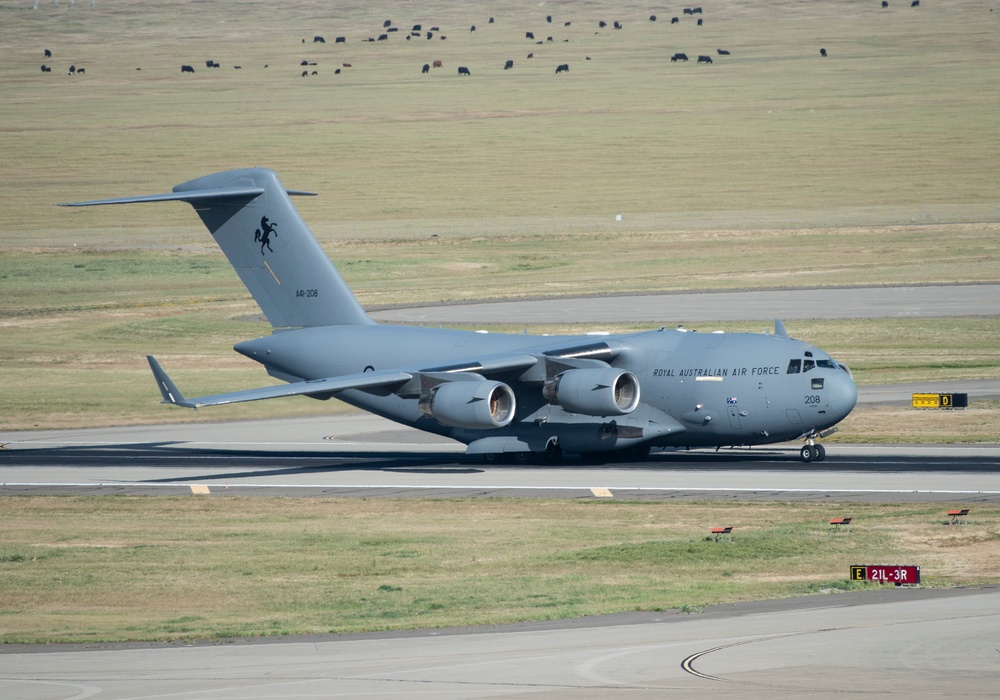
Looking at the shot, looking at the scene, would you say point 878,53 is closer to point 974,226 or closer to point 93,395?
point 974,226

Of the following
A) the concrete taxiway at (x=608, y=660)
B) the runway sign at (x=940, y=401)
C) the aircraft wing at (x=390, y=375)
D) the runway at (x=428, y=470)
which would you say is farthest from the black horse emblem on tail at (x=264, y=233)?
the concrete taxiway at (x=608, y=660)

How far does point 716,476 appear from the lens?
34000 millimetres

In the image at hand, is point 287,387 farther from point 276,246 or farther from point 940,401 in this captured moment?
point 940,401

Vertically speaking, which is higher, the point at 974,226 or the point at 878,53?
the point at 878,53

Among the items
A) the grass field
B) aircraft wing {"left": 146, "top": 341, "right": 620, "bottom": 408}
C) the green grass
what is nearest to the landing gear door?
→ aircraft wing {"left": 146, "top": 341, "right": 620, "bottom": 408}

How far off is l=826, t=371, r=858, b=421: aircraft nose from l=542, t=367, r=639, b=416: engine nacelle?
4.49 metres

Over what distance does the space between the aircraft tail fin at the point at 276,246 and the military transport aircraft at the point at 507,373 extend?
37 millimetres

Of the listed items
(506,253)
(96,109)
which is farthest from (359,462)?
(96,109)

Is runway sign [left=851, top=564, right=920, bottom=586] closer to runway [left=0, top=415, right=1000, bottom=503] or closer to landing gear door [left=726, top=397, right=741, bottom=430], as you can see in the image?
runway [left=0, top=415, right=1000, bottom=503]

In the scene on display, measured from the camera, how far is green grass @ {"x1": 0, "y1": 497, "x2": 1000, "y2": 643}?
21344mm

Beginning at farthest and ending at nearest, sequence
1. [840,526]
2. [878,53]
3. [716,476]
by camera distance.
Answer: [878,53] < [716,476] < [840,526]

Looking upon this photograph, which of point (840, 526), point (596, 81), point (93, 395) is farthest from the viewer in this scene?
point (596, 81)

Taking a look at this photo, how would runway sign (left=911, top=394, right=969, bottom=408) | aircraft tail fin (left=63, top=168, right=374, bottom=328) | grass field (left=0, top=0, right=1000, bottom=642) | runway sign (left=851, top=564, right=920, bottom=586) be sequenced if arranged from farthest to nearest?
runway sign (left=911, top=394, right=969, bottom=408) < aircraft tail fin (left=63, top=168, right=374, bottom=328) < grass field (left=0, top=0, right=1000, bottom=642) < runway sign (left=851, top=564, right=920, bottom=586)

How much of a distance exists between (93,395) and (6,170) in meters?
79.6
